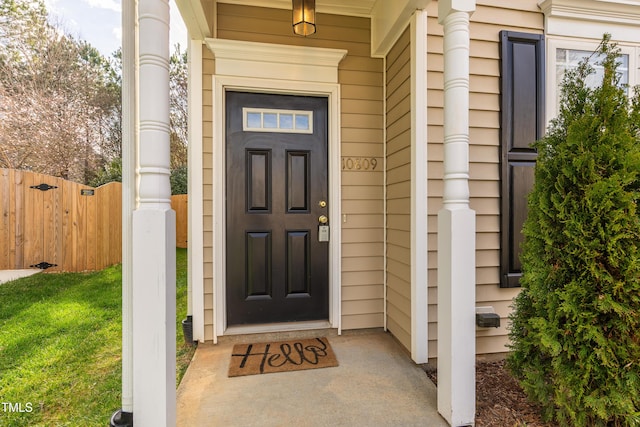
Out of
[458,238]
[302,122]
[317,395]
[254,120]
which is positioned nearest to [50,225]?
[254,120]

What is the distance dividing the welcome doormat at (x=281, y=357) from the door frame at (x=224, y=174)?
0.54ft

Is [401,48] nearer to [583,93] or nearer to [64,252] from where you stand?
[583,93]

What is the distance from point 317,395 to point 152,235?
128 centimetres

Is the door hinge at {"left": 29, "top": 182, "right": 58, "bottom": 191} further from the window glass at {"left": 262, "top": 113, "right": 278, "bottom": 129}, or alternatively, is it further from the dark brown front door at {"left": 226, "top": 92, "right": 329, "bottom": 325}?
the window glass at {"left": 262, "top": 113, "right": 278, "bottom": 129}

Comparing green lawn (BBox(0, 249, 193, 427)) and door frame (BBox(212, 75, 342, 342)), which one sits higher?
door frame (BBox(212, 75, 342, 342))

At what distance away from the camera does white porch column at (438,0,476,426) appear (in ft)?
4.83

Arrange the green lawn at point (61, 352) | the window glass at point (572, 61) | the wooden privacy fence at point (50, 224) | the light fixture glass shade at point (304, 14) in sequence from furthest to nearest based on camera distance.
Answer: the wooden privacy fence at point (50, 224) → the window glass at point (572, 61) → the light fixture glass shade at point (304, 14) → the green lawn at point (61, 352)

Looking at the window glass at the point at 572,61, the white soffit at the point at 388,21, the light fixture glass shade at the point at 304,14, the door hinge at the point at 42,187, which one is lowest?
the door hinge at the point at 42,187

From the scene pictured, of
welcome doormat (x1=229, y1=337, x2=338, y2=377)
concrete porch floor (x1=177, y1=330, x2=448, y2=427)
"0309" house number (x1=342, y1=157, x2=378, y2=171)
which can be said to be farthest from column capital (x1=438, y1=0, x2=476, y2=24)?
welcome doormat (x1=229, y1=337, x2=338, y2=377)

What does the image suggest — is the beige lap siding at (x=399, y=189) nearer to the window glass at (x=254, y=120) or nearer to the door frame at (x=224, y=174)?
the door frame at (x=224, y=174)

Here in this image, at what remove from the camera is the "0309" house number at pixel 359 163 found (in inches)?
100.0

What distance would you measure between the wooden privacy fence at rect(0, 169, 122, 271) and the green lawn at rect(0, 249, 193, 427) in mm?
602

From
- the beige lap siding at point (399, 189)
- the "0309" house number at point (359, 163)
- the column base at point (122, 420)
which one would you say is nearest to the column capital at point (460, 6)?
the beige lap siding at point (399, 189)

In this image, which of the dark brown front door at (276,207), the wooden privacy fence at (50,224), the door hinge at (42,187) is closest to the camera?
the dark brown front door at (276,207)
